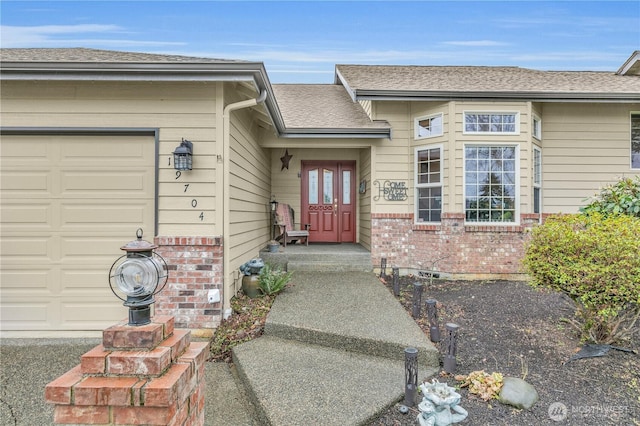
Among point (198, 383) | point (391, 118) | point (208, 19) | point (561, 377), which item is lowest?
point (561, 377)

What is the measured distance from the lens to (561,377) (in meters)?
2.62

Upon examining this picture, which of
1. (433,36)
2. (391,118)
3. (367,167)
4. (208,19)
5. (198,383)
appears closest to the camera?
(198,383)

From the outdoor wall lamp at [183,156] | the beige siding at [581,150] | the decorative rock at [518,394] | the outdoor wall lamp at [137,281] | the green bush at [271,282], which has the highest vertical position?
the beige siding at [581,150]

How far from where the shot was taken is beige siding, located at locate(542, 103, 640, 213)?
21.0 feet

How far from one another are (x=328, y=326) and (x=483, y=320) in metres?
2.01

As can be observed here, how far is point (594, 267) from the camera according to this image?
2.78 metres

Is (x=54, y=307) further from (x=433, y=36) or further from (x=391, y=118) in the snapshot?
(x=433, y=36)

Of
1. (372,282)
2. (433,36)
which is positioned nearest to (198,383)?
(372,282)

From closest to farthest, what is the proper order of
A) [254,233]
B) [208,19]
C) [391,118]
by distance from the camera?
[254,233] → [391,118] → [208,19]

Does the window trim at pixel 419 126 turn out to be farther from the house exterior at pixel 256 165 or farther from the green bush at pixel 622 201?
the green bush at pixel 622 201

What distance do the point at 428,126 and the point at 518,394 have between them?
489 cm

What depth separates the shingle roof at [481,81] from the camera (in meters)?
5.70

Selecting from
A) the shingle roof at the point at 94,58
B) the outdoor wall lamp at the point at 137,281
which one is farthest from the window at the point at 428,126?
the outdoor wall lamp at the point at 137,281

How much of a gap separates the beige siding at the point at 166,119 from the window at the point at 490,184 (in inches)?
181
